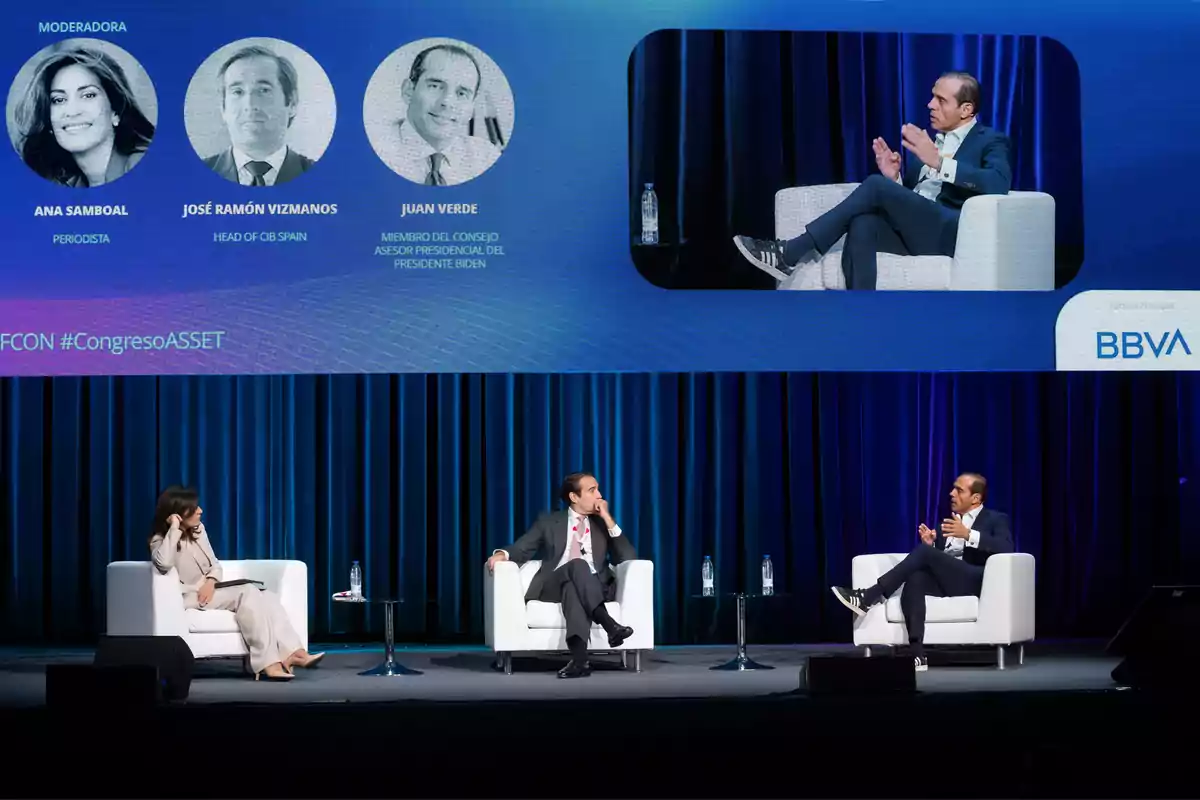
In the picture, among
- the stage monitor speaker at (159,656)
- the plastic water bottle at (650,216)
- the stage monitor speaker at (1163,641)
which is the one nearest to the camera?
the stage monitor speaker at (1163,641)

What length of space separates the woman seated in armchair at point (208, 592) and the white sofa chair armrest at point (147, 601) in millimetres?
52

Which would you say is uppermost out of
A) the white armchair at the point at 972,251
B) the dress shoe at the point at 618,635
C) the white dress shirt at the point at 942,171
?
the white dress shirt at the point at 942,171

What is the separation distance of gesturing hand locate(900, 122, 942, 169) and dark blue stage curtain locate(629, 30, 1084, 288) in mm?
38

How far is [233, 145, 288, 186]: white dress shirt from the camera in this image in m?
6.53

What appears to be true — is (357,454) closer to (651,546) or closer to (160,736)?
(651,546)

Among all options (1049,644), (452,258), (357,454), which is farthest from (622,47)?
(1049,644)

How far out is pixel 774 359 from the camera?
6.65 metres

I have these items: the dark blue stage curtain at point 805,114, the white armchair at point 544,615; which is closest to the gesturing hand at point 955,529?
the dark blue stage curtain at point 805,114

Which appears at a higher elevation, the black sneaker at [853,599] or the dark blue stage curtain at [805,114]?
the dark blue stage curtain at [805,114]

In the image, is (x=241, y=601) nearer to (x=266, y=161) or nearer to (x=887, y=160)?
(x=266, y=161)

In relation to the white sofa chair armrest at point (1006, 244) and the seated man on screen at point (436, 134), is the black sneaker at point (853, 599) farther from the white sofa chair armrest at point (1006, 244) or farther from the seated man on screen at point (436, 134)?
the seated man on screen at point (436, 134)

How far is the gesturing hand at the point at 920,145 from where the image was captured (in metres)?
6.73

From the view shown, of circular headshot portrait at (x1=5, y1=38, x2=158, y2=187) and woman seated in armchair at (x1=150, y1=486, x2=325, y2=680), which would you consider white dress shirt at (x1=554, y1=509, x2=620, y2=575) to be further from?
circular headshot portrait at (x1=5, y1=38, x2=158, y2=187)

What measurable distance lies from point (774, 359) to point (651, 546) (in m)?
1.89
